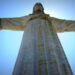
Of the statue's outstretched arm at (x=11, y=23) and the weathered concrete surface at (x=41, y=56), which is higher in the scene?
the statue's outstretched arm at (x=11, y=23)

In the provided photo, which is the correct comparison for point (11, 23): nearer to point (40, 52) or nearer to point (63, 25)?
point (63, 25)

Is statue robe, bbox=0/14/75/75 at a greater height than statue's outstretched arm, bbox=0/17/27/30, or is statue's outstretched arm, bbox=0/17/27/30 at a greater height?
statue's outstretched arm, bbox=0/17/27/30

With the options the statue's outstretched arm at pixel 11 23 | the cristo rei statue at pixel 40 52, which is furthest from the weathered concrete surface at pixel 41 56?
the statue's outstretched arm at pixel 11 23

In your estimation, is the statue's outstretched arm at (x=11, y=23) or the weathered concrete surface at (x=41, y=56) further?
the statue's outstretched arm at (x=11, y=23)

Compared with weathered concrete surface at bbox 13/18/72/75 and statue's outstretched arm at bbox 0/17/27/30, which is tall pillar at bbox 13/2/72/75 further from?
statue's outstretched arm at bbox 0/17/27/30

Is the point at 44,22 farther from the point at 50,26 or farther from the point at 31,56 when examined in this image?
the point at 31,56

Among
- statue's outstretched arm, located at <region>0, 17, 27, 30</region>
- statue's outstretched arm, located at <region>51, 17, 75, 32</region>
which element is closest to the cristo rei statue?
statue's outstretched arm, located at <region>0, 17, 27, 30</region>

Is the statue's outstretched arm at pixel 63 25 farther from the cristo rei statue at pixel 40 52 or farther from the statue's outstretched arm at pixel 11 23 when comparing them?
the statue's outstretched arm at pixel 11 23

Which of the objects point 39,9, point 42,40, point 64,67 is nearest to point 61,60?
point 64,67
